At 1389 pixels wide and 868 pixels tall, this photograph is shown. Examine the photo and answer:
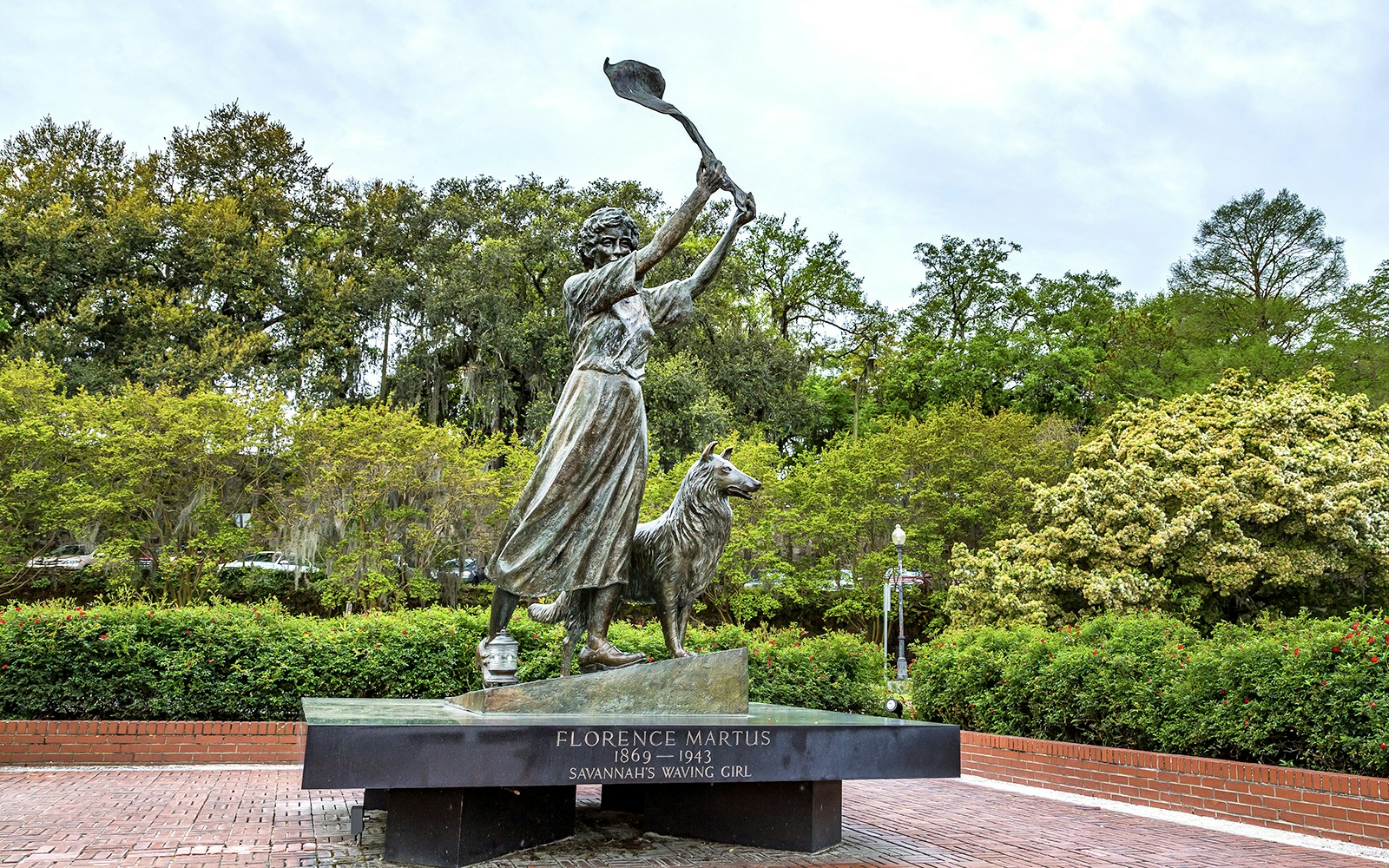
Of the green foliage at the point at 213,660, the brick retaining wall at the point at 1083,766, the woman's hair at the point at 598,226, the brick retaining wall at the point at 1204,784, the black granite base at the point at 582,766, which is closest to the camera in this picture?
the black granite base at the point at 582,766

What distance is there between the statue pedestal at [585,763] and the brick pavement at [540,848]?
190mm

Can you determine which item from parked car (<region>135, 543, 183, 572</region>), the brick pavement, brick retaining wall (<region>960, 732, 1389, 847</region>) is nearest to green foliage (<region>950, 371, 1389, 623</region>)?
brick retaining wall (<region>960, 732, 1389, 847</region>)

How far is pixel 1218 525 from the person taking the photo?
20.5 metres

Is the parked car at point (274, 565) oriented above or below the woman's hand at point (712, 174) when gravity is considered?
below

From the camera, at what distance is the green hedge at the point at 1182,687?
7.77 m

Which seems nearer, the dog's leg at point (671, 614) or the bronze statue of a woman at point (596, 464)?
the bronze statue of a woman at point (596, 464)

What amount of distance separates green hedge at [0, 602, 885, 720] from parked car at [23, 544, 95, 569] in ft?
50.5

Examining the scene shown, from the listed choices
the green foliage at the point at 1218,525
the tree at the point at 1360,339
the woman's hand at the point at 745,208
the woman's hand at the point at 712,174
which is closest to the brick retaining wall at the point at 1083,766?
the woman's hand at the point at 745,208

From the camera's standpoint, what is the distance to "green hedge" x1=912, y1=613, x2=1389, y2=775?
7.77 metres

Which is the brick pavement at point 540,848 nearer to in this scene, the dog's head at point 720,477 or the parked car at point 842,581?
the dog's head at point 720,477

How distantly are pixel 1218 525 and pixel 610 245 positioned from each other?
17.4 meters

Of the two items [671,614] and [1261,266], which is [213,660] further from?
[1261,266]

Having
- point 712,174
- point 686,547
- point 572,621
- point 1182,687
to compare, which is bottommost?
point 1182,687

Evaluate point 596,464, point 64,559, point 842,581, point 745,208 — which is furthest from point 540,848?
point 64,559
